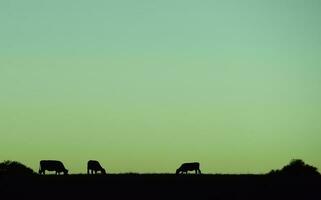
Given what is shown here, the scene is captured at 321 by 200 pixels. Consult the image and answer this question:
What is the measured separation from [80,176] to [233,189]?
14.4 metres

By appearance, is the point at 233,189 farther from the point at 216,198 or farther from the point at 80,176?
the point at 80,176

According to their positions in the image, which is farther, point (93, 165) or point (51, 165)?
point (93, 165)

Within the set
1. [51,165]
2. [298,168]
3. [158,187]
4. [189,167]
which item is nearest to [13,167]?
[51,165]

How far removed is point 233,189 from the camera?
4912 cm

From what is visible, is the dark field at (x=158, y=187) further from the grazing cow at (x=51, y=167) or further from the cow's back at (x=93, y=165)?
the cow's back at (x=93, y=165)

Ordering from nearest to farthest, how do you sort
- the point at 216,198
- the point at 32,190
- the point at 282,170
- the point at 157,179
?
the point at 216,198 → the point at 32,190 → the point at 157,179 → the point at 282,170

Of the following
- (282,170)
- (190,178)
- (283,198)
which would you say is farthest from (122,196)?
(282,170)

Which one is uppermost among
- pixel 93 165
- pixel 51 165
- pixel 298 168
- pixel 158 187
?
pixel 93 165

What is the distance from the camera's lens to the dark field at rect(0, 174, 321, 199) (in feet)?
150

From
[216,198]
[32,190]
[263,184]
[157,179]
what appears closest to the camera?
[216,198]

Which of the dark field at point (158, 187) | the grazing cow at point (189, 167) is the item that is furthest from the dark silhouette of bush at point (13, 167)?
the dark field at point (158, 187)

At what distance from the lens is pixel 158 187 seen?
50438 millimetres

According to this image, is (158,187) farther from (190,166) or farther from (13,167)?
(13,167)

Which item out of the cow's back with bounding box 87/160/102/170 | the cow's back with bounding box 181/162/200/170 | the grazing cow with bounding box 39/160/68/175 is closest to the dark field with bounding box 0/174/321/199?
the grazing cow with bounding box 39/160/68/175
